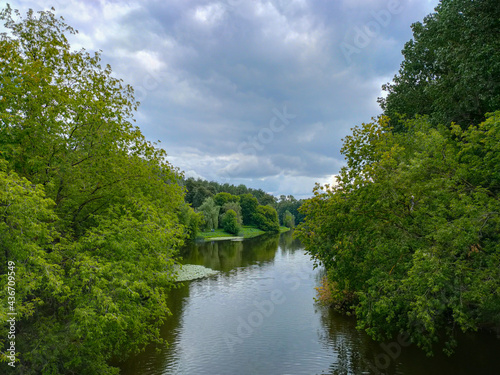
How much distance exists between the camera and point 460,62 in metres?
19.1

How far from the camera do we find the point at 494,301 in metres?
11.8

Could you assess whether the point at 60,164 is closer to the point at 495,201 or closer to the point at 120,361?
the point at 120,361

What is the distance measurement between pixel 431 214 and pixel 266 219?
124m

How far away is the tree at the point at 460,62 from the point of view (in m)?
17.1

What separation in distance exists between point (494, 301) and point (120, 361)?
58.1ft

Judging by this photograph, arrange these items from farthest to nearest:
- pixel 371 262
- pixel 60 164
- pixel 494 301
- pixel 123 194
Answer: pixel 123 194 < pixel 371 262 < pixel 60 164 < pixel 494 301

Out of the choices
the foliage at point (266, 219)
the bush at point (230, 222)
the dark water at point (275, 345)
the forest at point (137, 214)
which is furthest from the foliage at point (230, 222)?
the forest at point (137, 214)

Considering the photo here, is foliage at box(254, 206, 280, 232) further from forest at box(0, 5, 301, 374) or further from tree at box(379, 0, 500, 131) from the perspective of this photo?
forest at box(0, 5, 301, 374)

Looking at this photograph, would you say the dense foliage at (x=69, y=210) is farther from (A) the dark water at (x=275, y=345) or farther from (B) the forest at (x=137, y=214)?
(A) the dark water at (x=275, y=345)

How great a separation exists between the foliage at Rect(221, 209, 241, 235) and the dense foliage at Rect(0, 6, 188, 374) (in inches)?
3455

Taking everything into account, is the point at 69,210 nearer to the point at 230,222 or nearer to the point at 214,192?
the point at 230,222

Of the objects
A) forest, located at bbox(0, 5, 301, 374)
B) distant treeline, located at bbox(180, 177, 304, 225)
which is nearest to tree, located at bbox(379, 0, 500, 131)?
forest, located at bbox(0, 5, 301, 374)

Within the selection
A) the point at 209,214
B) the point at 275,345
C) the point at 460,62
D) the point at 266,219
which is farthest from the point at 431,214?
the point at 266,219

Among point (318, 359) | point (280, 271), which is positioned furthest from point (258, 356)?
point (280, 271)
